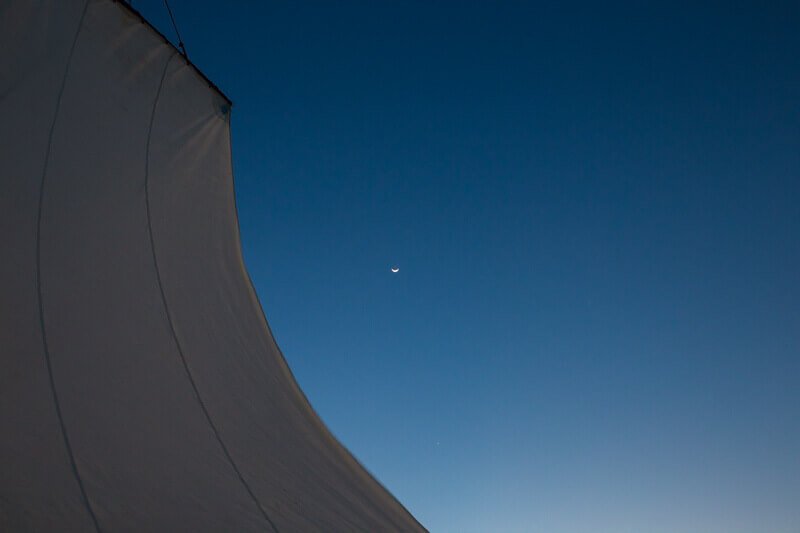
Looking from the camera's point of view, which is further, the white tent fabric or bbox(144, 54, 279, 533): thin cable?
bbox(144, 54, 279, 533): thin cable

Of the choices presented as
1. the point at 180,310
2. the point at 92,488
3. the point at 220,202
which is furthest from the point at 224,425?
the point at 220,202

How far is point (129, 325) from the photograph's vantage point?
357 centimetres

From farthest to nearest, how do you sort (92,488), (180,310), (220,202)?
1. (220,202)
2. (180,310)
3. (92,488)

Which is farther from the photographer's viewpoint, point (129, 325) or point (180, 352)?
point (180, 352)

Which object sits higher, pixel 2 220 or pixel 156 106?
→ pixel 156 106

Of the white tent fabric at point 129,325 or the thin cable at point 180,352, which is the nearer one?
the white tent fabric at point 129,325

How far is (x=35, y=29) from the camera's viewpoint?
152 inches

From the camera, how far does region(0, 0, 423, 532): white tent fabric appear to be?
259cm

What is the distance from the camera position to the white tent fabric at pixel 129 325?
2.59 metres

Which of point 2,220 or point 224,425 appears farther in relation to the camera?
point 224,425

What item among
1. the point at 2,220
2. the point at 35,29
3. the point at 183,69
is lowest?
the point at 2,220

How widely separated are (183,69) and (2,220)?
277 cm

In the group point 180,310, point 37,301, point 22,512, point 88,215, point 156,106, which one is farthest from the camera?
point 156,106

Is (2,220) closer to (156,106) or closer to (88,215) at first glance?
(88,215)
